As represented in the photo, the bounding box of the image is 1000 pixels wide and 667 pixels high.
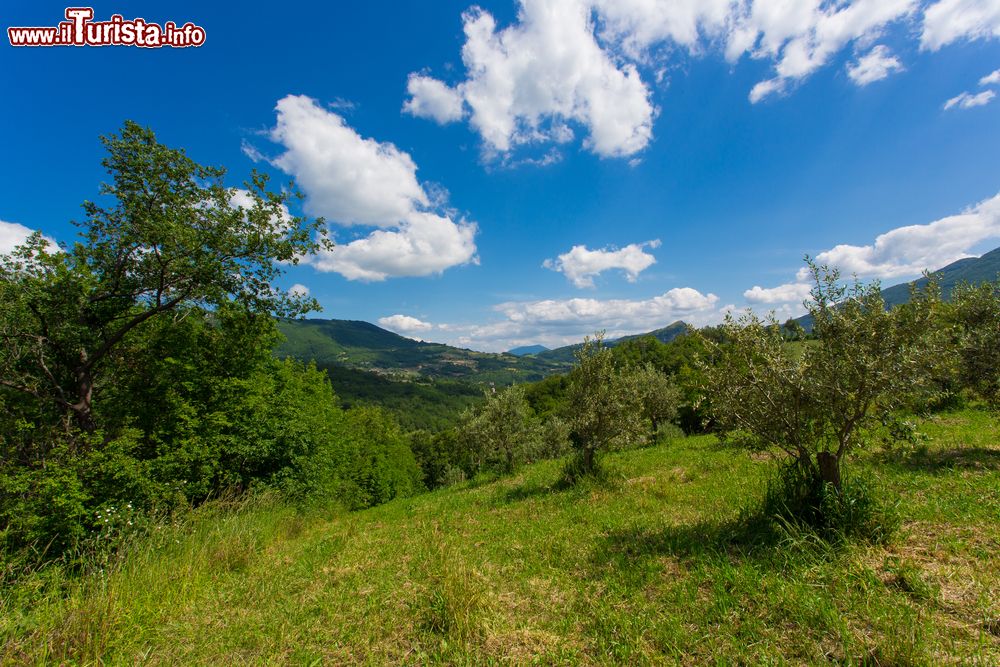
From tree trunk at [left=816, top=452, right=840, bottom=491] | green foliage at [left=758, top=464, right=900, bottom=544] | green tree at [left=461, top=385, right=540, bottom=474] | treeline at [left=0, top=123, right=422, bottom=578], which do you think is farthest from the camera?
green tree at [left=461, top=385, right=540, bottom=474]

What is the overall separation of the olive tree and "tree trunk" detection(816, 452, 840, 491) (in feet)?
0.05

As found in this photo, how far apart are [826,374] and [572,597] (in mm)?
6012

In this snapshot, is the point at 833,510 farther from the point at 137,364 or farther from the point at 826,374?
the point at 137,364

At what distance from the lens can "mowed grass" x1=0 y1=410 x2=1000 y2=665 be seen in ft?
13.4

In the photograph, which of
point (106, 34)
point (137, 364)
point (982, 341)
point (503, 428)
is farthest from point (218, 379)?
point (982, 341)

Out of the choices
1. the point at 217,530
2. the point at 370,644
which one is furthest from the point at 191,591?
the point at 370,644

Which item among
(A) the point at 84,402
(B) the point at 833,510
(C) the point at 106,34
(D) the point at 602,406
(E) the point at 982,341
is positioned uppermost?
(C) the point at 106,34

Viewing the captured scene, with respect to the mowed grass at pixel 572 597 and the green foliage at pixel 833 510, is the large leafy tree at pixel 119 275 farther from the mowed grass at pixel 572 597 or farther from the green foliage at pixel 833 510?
the green foliage at pixel 833 510

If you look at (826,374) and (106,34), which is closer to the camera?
(826,374)

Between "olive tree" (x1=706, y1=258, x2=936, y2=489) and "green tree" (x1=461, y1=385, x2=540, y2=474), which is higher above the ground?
"olive tree" (x1=706, y1=258, x2=936, y2=489)

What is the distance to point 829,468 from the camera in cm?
630

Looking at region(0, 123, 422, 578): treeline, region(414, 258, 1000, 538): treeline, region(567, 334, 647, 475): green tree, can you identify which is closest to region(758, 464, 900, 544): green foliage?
region(414, 258, 1000, 538): treeline

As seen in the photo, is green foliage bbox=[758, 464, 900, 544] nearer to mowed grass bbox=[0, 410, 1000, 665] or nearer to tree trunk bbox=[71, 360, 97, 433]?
mowed grass bbox=[0, 410, 1000, 665]

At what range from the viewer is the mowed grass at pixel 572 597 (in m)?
4.10
